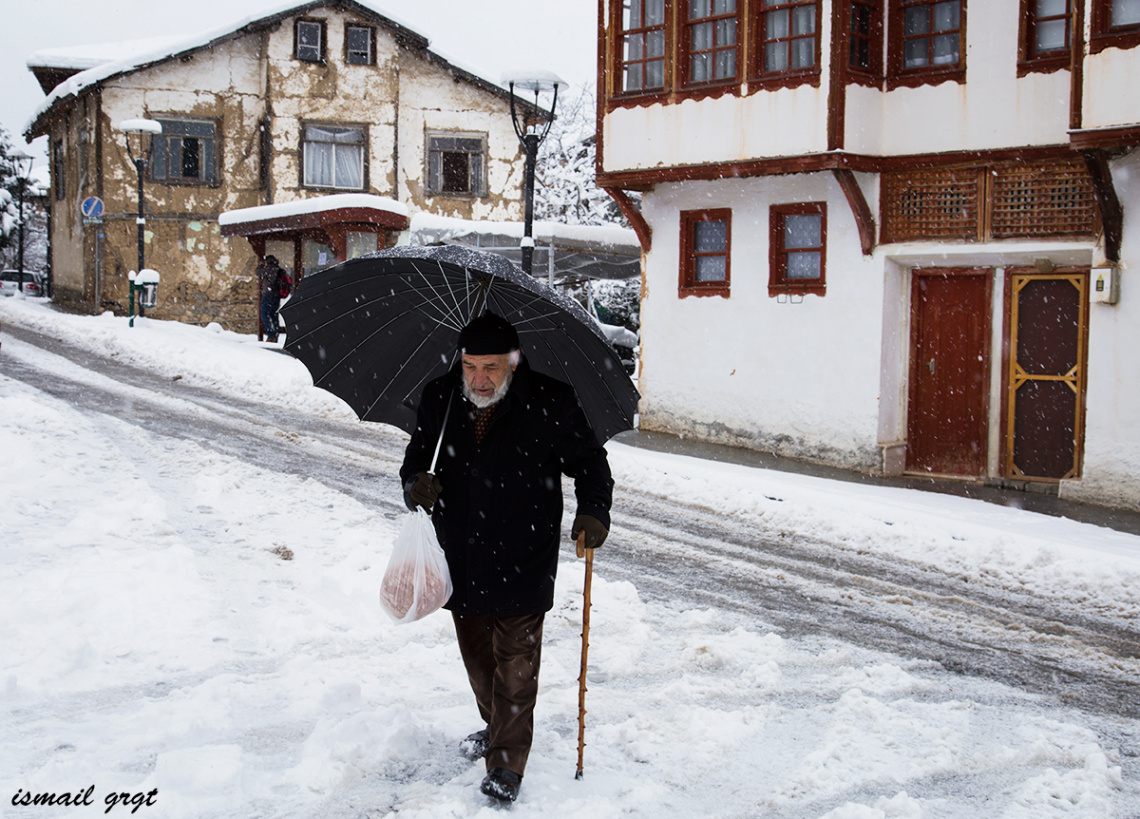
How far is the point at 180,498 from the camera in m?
8.45

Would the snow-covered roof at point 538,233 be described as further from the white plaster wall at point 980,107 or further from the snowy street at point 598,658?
the snowy street at point 598,658

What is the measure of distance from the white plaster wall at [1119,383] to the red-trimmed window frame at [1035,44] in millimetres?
1636

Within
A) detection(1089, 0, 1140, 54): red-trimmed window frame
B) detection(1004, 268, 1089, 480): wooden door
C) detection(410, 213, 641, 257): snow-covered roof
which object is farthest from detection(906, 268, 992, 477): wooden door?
detection(410, 213, 641, 257): snow-covered roof

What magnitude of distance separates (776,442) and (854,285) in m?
2.48

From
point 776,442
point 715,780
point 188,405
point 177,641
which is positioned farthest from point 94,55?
point 715,780

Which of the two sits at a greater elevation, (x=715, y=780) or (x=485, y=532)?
(x=485, y=532)

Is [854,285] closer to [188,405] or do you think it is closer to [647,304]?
[647,304]

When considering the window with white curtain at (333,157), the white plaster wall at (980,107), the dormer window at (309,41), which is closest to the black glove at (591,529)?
the white plaster wall at (980,107)

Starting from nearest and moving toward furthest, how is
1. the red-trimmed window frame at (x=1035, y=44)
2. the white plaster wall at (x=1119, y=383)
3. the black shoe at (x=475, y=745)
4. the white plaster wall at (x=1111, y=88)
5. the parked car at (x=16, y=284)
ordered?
the black shoe at (x=475, y=745), the white plaster wall at (x=1111, y=88), the white plaster wall at (x=1119, y=383), the red-trimmed window frame at (x=1035, y=44), the parked car at (x=16, y=284)

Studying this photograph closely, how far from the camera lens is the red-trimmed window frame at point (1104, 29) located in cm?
1095

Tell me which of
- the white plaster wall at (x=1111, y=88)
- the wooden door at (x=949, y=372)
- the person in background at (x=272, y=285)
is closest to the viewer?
the white plaster wall at (x=1111, y=88)

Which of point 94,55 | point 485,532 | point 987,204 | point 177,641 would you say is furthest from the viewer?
point 94,55

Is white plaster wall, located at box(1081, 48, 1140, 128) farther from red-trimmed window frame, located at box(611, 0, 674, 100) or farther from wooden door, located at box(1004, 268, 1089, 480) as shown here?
red-trimmed window frame, located at box(611, 0, 674, 100)

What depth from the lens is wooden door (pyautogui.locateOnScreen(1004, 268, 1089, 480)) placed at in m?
12.4
